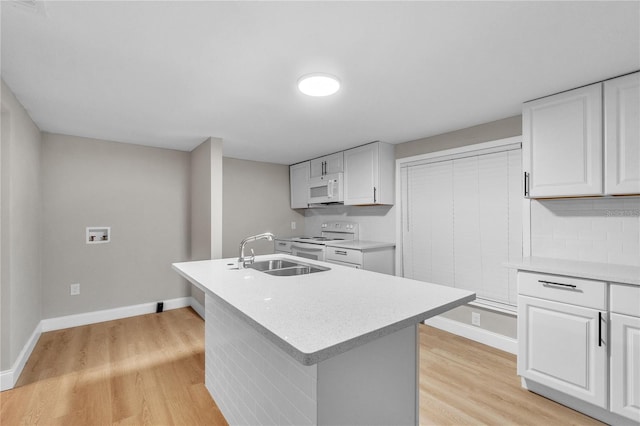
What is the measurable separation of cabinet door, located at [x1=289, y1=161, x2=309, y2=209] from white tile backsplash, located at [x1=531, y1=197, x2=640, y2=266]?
3.10 m

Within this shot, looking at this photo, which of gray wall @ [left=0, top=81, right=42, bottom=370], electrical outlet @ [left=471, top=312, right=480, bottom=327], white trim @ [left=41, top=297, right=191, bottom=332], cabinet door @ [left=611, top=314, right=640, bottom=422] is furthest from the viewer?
white trim @ [left=41, top=297, right=191, bottom=332]

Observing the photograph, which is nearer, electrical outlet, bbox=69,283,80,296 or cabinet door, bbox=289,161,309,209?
electrical outlet, bbox=69,283,80,296

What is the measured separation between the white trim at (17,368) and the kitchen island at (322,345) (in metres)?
1.68

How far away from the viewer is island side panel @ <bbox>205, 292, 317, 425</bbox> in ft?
3.82

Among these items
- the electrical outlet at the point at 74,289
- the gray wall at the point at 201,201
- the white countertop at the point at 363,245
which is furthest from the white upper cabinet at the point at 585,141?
the electrical outlet at the point at 74,289

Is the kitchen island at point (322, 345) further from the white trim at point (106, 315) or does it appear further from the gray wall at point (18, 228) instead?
the white trim at point (106, 315)

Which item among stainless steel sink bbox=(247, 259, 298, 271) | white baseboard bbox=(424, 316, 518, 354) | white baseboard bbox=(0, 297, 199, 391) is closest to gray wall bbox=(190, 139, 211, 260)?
white baseboard bbox=(0, 297, 199, 391)

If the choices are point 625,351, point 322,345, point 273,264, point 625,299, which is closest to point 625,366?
point 625,351

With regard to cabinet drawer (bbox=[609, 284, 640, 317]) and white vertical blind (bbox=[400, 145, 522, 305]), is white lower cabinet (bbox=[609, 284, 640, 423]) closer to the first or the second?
cabinet drawer (bbox=[609, 284, 640, 317])

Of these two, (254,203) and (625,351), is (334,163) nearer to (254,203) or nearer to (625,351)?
(254,203)

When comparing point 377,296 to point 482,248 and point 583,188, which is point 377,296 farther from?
point 482,248

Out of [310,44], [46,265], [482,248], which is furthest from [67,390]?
[482,248]

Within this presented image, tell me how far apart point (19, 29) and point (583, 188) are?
3.47 metres

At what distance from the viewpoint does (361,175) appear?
153 inches
